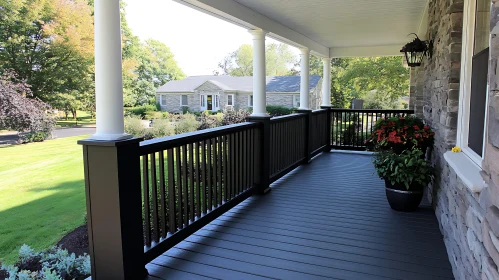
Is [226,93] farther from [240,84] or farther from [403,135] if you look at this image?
[403,135]

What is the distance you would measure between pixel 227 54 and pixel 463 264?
43201 millimetres

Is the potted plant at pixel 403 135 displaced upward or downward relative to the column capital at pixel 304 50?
downward

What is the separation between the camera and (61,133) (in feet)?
56.0

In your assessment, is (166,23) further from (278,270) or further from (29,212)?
(278,270)

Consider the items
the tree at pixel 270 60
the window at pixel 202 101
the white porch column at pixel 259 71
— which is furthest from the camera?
the tree at pixel 270 60

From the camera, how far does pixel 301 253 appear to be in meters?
2.96

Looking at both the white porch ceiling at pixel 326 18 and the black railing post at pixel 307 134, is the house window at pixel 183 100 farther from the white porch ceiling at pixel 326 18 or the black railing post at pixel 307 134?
the black railing post at pixel 307 134

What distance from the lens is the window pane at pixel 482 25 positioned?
235 centimetres

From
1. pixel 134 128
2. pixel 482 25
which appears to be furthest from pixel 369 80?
pixel 482 25

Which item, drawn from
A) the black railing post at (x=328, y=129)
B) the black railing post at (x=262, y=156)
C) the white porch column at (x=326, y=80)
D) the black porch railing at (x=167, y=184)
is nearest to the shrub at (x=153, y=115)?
the white porch column at (x=326, y=80)

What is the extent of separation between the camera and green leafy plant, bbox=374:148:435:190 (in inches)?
145

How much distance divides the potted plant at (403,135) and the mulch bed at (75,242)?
4686 millimetres

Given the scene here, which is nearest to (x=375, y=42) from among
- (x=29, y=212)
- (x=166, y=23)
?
(x=29, y=212)

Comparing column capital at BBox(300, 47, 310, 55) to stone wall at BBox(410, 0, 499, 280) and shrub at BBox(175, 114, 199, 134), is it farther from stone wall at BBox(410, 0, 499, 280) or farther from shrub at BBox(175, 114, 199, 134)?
shrub at BBox(175, 114, 199, 134)
